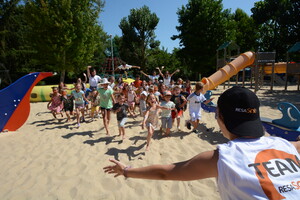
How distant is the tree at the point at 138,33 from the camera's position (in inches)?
1204

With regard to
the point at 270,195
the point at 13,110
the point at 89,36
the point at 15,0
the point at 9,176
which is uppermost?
the point at 15,0

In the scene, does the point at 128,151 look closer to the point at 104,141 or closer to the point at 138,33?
the point at 104,141

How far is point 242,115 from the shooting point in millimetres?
1050

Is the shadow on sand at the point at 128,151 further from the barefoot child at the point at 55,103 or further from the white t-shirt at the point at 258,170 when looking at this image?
the barefoot child at the point at 55,103

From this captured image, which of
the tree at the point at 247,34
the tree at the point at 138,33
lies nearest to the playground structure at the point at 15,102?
the tree at the point at 138,33

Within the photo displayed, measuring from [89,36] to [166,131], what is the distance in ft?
55.4

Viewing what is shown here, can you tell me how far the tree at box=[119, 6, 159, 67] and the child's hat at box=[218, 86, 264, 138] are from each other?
31710 mm

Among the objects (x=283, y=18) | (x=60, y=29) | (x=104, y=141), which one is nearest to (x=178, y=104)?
(x=104, y=141)

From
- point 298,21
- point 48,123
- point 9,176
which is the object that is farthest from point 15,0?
point 298,21

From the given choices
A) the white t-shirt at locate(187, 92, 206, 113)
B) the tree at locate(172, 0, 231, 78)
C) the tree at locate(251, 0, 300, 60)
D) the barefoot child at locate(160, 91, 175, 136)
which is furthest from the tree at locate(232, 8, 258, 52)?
the barefoot child at locate(160, 91, 175, 136)

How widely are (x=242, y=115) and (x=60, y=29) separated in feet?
62.4

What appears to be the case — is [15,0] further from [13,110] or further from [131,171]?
[131,171]

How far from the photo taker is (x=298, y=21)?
57.9ft

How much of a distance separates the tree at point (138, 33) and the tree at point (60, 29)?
1277cm
